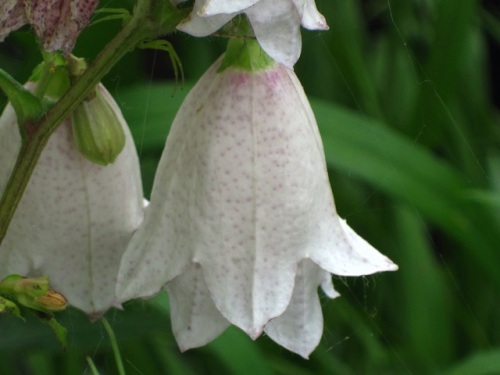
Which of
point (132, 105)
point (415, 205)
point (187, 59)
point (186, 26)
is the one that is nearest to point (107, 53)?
point (186, 26)

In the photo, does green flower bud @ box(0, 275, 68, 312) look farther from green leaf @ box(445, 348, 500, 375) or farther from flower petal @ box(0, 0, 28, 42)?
green leaf @ box(445, 348, 500, 375)

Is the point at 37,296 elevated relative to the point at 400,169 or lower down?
elevated

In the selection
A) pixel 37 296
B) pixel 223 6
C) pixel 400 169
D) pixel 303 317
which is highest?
pixel 223 6

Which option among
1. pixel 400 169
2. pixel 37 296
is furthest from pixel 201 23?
pixel 400 169

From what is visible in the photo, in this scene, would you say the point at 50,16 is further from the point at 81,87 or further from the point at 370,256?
the point at 370,256

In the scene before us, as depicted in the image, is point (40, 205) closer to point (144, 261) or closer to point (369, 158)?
point (144, 261)

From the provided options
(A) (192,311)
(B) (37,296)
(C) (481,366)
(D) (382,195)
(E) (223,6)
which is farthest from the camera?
(D) (382,195)

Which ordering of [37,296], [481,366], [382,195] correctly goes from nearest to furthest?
[37,296], [481,366], [382,195]

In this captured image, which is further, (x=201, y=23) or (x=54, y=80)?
(x=54, y=80)
